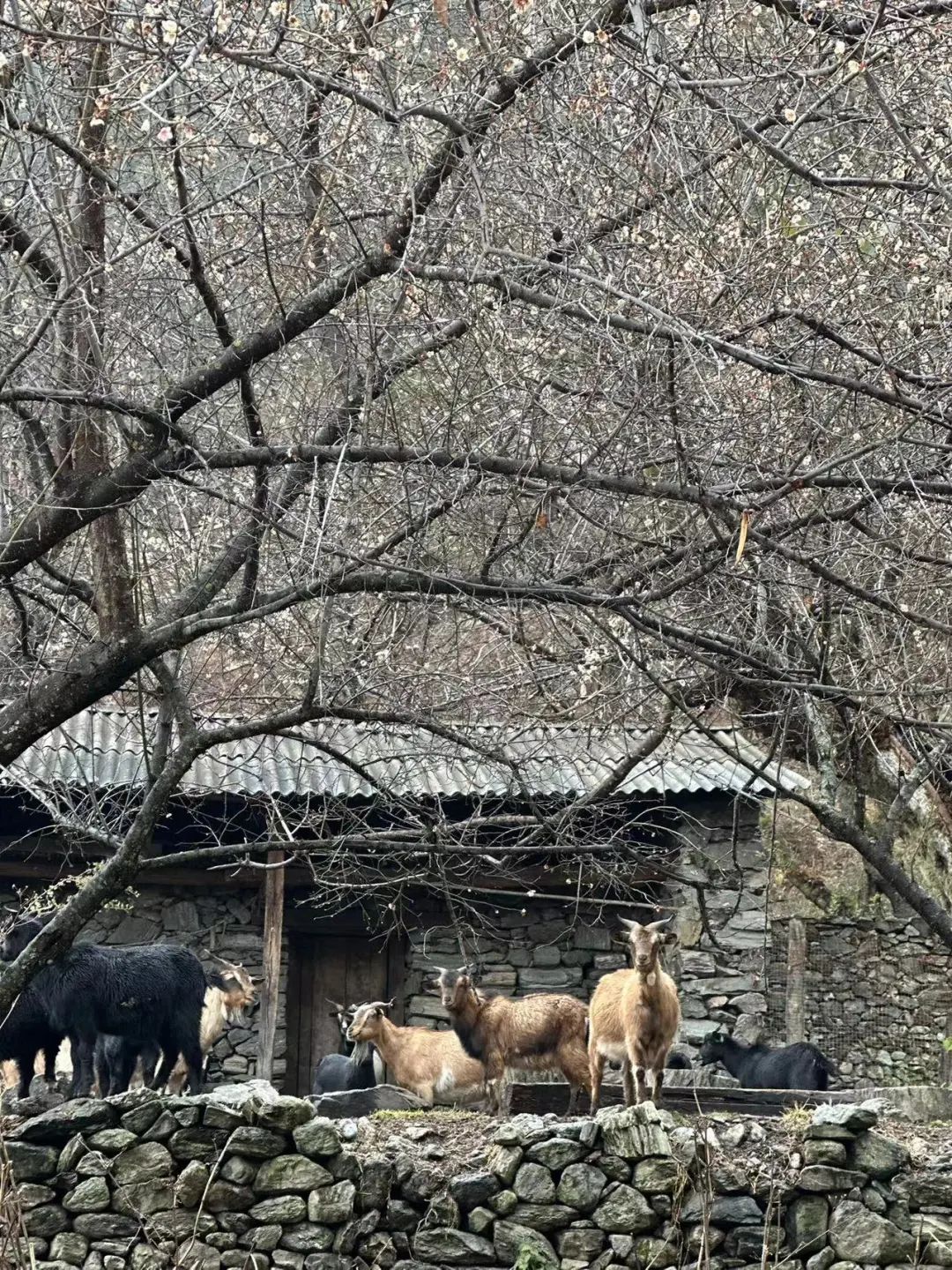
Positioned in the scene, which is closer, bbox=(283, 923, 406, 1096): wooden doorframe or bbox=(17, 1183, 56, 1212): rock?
bbox=(17, 1183, 56, 1212): rock

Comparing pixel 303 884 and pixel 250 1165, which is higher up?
pixel 303 884

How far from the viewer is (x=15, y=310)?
271 inches

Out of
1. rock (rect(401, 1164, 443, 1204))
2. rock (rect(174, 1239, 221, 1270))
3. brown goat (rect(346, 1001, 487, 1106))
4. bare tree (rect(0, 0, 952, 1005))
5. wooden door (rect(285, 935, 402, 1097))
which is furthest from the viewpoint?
wooden door (rect(285, 935, 402, 1097))

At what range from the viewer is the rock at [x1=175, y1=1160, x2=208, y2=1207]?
24.3 feet

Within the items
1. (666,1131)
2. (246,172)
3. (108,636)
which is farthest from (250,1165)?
(246,172)

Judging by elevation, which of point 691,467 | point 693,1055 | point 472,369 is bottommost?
point 693,1055

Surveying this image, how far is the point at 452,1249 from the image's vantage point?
750cm

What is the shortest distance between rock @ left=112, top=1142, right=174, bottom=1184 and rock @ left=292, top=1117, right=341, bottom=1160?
0.61m

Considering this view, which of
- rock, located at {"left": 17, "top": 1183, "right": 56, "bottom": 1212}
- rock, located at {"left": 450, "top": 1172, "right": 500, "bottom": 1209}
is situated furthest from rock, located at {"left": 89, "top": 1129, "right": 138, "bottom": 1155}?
rock, located at {"left": 450, "top": 1172, "right": 500, "bottom": 1209}

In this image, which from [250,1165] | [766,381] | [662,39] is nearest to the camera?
[662,39]

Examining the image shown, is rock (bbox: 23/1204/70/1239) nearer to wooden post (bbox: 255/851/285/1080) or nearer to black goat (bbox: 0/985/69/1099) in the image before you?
black goat (bbox: 0/985/69/1099)

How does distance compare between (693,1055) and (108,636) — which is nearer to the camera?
(108,636)

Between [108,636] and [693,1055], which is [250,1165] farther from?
[693,1055]

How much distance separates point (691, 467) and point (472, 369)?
1184 mm
